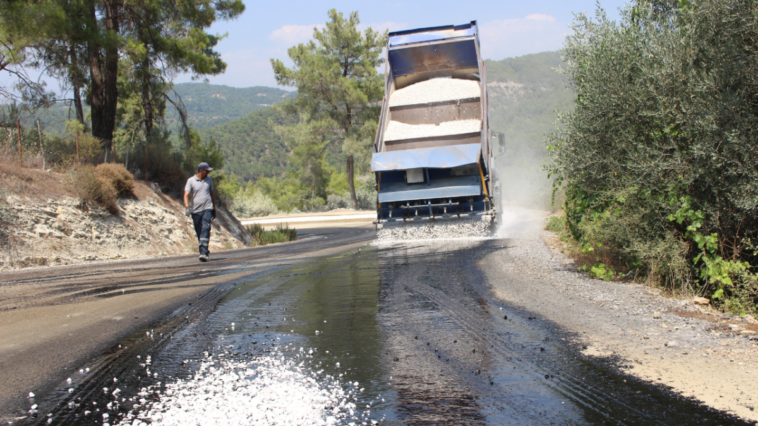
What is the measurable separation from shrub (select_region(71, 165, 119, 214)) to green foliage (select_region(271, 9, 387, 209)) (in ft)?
88.8

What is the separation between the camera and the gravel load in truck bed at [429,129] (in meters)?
15.2

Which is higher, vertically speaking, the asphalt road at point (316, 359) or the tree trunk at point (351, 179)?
the tree trunk at point (351, 179)

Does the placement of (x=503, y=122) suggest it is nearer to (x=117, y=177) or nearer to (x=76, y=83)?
(x=76, y=83)

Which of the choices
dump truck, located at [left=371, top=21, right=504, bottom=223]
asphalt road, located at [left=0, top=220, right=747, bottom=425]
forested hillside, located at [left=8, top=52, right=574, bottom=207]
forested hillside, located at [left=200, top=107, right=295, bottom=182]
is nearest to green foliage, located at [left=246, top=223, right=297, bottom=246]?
dump truck, located at [left=371, top=21, right=504, bottom=223]

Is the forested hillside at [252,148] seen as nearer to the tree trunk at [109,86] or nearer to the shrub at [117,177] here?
the tree trunk at [109,86]

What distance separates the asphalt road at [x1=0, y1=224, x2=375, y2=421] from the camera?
3818 millimetres

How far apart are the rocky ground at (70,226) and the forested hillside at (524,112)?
69.3ft

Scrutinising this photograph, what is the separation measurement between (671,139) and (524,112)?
136 meters

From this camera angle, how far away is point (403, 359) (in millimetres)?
3939

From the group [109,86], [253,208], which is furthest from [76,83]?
[253,208]

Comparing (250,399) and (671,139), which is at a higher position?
(671,139)

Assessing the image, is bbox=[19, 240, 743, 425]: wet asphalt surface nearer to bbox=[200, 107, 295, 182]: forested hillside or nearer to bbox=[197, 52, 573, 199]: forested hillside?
bbox=[197, 52, 573, 199]: forested hillside

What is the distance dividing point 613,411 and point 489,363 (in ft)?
3.22

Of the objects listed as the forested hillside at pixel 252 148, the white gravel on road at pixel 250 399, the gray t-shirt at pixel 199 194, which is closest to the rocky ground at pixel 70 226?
the gray t-shirt at pixel 199 194
